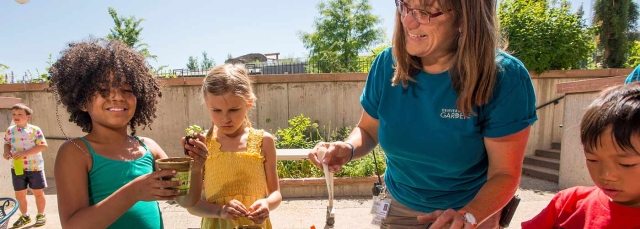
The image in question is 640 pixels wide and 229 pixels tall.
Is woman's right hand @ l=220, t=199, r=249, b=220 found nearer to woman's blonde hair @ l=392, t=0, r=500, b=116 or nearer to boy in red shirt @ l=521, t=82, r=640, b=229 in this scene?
woman's blonde hair @ l=392, t=0, r=500, b=116

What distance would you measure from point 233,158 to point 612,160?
1927 mm

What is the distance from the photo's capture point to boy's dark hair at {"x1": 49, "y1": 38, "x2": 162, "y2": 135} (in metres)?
1.79

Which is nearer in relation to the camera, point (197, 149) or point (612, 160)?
point (612, 160)

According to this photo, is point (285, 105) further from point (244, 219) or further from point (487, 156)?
point (487, 156)

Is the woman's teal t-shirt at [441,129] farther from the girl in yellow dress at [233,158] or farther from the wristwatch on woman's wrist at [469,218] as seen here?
the girl in yellow dress at [233,158]

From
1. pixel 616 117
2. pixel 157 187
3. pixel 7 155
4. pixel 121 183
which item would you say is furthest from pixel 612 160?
pixel 7 155

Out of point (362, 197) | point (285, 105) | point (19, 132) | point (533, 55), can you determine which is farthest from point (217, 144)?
point (533, 55)

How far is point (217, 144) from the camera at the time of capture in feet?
7.64

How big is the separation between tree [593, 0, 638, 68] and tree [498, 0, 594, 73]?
11.1 metres

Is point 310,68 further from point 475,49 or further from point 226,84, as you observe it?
point 475,49

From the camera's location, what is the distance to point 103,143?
1806 mm

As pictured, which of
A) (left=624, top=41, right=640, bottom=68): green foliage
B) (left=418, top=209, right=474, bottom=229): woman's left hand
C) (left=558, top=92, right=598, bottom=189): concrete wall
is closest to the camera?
(left=418, top=209, right=474, bottom=229): woman's left hand

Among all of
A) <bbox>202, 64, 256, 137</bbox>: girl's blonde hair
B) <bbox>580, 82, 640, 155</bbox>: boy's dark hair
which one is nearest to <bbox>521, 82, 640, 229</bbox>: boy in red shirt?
<bbox>580, 82, 640, 155</bbox>: boy's dark hair

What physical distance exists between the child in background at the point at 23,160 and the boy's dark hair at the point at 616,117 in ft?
20.3
